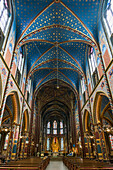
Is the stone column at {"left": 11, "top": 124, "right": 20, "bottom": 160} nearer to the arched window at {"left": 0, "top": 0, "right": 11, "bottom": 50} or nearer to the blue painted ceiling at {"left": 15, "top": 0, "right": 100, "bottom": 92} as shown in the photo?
the blue painted ceiling at {"left": 15, "top": 0, "right": 100, "bottom": 92}

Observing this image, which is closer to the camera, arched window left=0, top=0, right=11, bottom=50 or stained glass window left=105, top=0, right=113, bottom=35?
arched window left=0, top=0, right=11, bottom=50

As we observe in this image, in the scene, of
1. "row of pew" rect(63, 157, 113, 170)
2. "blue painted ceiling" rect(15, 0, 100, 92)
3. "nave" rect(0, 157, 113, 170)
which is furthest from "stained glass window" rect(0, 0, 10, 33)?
"row of pew" rect(63, 157, 113, 170)

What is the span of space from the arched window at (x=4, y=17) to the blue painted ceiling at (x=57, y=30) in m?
1.43

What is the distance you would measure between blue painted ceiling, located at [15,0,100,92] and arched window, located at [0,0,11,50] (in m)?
1.43

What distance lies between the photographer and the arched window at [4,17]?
1126 centimetres

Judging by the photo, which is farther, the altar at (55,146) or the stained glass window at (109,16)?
the altar at (55,146)

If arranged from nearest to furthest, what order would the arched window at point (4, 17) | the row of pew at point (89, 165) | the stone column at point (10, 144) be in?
the row of pew at point (89, 165)
the arched window at point (4, 17)
the stone column at point (10, 144)

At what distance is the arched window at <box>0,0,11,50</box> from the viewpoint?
11.3 m

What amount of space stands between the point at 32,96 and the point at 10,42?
41.4 ft

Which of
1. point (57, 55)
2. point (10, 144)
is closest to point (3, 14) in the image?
point (57, 55)

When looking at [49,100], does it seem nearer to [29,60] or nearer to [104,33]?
[29,60]

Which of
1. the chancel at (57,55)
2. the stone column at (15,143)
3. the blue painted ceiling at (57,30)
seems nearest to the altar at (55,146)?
the chancel at (57,55)

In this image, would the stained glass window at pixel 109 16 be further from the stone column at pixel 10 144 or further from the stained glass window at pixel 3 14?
the stone column at pixel 10 144

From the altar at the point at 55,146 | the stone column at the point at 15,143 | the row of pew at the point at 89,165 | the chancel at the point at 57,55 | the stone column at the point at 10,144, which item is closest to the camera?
the row of pew at the point at 89,165
